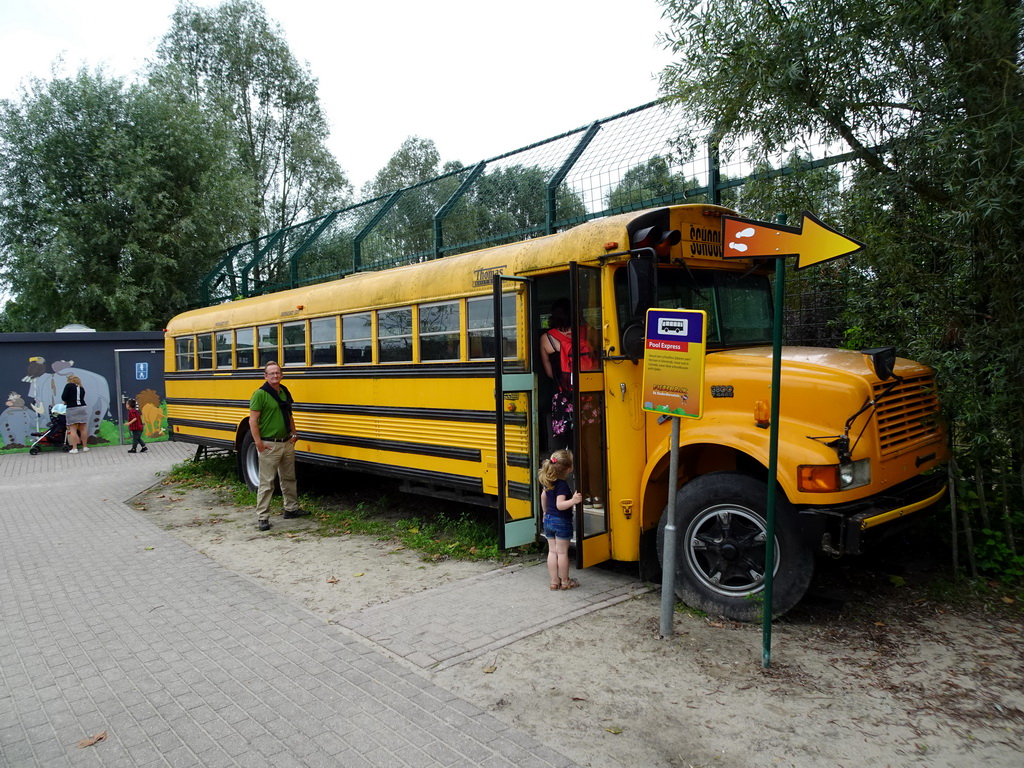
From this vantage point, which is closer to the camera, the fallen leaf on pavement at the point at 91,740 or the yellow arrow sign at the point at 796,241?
the fallen leaf on pavement at the point at 91,740

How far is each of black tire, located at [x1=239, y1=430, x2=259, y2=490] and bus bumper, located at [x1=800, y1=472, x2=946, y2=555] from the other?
7618mm

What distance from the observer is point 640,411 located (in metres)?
5.09

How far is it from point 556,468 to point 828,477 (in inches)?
70.7

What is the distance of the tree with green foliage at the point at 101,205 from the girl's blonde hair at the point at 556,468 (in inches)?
724

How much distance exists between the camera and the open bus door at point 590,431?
5090mm

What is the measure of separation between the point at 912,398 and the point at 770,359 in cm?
100

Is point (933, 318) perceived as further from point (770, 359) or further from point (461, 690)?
point (461, 690)

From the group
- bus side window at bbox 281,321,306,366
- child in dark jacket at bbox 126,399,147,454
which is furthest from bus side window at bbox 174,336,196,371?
child in dark jacket at bbox 126,399,147,454

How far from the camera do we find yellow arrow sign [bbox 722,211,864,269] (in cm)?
374

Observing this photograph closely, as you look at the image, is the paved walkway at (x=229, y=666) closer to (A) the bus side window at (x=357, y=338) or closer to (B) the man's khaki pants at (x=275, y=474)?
(B) the man's khaki pants at (x=275, y=474)

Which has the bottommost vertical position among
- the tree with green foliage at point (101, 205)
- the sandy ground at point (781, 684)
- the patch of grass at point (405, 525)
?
the patch of grass at point (405, 525)

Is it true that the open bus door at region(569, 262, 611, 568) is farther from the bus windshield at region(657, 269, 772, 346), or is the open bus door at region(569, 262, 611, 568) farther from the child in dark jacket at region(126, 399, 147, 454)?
the child in dark jacket at region(126, 399, 147, 454)

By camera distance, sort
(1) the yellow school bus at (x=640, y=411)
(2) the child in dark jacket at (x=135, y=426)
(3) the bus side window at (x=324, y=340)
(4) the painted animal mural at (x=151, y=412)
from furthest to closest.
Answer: (4) the painted animal mural at (x=151, y=412) → (2) the child in dark jacket at (x=135, y=426) → (3) the bus side window at (x=324, y=340) → (1) the yellow school bus at (x=640, y=411)

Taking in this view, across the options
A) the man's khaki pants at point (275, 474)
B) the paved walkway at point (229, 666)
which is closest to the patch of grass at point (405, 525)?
the man's khaki pants at point (275, 474)
